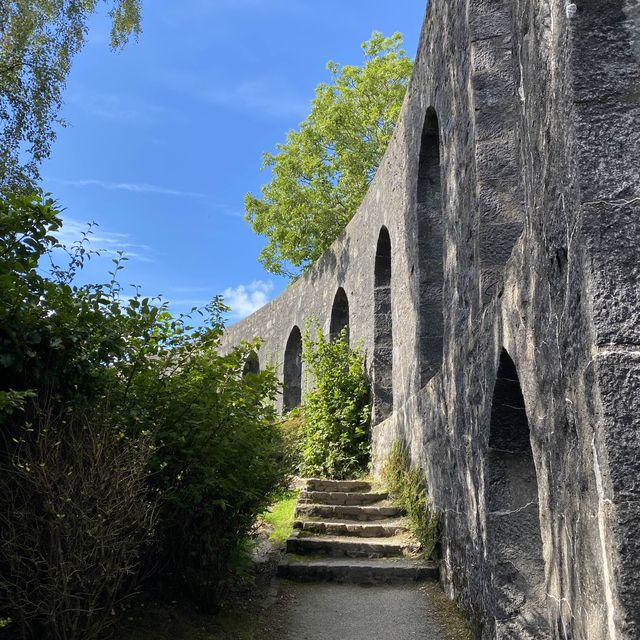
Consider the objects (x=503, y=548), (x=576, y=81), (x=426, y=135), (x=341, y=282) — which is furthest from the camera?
(x=341, y=282)

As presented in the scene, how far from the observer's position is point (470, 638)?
465cm

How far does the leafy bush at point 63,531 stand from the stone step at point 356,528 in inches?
130

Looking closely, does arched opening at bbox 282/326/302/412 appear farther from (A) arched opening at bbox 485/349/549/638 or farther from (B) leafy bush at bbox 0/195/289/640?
(A) arched opening at bbox 485/349/549/638

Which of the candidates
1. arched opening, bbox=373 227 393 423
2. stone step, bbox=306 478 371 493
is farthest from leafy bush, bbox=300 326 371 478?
stone step, bbox=306 478 371 493

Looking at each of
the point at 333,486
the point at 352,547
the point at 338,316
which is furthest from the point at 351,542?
the point at 338,316

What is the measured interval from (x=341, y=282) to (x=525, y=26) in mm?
9143

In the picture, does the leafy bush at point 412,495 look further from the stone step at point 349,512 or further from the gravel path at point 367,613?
the gravel path at point 367,613

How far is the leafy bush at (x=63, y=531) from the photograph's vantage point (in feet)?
11.2

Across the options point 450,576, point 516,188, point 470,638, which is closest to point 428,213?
point 516,188

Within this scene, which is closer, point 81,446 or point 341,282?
point 81,446

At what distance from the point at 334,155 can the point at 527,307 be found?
17.5m

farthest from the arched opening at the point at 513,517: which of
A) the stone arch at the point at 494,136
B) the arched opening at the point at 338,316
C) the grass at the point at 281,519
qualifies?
the arched opening at the point at 338,316

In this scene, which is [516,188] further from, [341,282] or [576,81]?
[341,282]

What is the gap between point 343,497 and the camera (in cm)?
772
